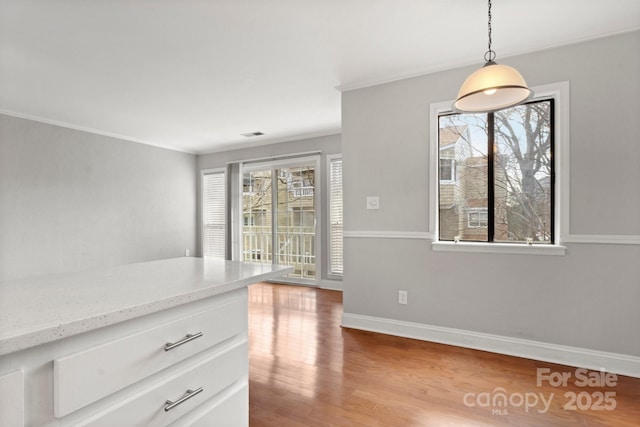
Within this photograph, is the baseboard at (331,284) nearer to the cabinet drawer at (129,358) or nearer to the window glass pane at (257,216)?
the window glass pane at (257,216)

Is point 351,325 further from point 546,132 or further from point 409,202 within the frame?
point 546,132

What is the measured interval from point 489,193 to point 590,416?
1707 mm

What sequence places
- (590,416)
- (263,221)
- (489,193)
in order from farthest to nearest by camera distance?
(263,221), (489,193), (590,416)

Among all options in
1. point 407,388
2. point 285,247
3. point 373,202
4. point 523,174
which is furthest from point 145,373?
point 285,247

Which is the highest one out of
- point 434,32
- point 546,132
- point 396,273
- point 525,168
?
point 434,32

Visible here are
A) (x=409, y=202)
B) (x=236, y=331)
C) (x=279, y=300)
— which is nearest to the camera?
(x=236, y=331)

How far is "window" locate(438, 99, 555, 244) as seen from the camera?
106 inches

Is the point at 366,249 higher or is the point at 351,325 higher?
the point at 366,249

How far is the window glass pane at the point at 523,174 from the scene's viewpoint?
2695 mm

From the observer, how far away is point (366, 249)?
3.32 meters

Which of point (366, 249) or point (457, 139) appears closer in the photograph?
point (457, 139)

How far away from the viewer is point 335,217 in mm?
5332

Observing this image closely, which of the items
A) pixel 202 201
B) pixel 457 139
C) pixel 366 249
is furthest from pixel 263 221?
pixel 457 139

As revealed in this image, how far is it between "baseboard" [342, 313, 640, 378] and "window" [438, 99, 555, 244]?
841mm
